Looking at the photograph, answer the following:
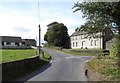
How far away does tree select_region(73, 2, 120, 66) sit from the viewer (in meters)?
23.1

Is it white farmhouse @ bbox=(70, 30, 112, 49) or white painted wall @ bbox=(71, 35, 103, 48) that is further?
white painted wall @ bbox=(71, 35, 103, 48)

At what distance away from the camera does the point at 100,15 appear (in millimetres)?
25078

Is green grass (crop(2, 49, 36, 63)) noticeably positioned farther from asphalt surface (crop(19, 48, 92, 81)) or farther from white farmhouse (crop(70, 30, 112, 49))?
white farmhouse (crop(70, 30, 112, 49))

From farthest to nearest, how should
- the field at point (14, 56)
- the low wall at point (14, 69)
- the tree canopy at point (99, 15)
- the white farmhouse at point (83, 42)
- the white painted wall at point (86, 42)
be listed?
the white painted wall at point (86, 42) → the white farmhouse at point (83, 42) → the field at point (14, 56) → the tree canopy at point (99, 15) → the low wall at point (14, 69)

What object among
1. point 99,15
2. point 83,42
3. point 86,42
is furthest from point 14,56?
point 83,42

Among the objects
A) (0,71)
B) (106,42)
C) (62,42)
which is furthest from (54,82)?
(62,42)

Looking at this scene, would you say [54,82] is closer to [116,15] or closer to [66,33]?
[116,15]

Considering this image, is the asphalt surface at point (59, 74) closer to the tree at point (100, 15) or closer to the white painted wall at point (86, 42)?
the tree at point (100, 15)

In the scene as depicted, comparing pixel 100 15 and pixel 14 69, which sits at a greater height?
pixel 100 15

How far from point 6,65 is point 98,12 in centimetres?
879

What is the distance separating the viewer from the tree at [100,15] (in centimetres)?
2315

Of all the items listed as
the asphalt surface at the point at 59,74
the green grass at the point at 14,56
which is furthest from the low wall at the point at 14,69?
the green grass at the point at 14,56

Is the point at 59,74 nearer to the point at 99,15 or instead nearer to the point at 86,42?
the point at 99,15

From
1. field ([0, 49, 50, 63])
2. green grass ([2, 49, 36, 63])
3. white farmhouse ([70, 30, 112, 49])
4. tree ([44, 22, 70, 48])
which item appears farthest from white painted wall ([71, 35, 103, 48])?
green grass ([2, 49, 36, 63])
